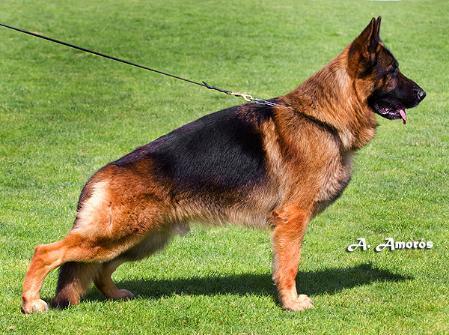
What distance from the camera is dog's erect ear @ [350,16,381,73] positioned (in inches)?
222

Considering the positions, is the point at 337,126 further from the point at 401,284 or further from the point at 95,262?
the point at 95,262

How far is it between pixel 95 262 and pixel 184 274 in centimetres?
122

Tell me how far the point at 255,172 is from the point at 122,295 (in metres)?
1.43

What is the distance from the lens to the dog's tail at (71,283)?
5602mm

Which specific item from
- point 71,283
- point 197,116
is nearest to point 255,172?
point 71,283

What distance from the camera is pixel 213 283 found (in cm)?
645

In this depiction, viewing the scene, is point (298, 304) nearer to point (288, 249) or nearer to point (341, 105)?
point (288, 249)

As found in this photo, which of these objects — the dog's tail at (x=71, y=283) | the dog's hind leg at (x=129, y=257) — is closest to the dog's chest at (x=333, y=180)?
the dog's hind leg at (x=129, y=257)

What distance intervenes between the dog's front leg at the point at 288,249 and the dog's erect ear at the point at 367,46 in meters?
1.21

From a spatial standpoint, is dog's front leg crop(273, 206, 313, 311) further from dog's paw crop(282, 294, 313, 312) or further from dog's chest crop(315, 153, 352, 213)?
dog's chest crop(315, 153, 352, 213)

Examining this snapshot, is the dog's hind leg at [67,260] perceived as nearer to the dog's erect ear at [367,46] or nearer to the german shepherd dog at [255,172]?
the german shepherd dog at [255,172]

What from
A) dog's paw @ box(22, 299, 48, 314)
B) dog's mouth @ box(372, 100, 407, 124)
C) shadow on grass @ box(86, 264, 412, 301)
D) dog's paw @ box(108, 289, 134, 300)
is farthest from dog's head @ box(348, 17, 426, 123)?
dog's paw @ box(22, 299, 48, 314)

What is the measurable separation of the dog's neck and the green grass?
4.24 feet

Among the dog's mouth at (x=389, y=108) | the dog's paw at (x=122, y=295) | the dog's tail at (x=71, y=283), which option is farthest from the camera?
the dog's paw at (x=122, y=295)
